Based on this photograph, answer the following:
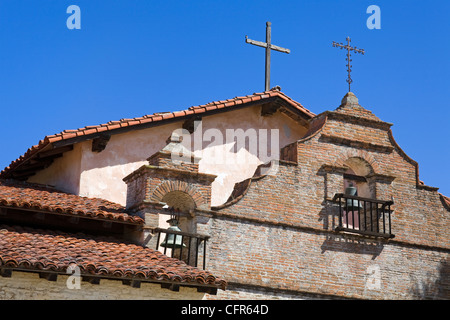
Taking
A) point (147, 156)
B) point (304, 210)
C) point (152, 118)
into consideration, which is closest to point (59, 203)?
point (147, 156)

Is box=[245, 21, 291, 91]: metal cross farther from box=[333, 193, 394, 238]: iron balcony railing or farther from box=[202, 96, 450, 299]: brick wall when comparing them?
box=[333, 193, 394, 238]: iron balcony railing

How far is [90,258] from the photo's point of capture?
1369 centimetres

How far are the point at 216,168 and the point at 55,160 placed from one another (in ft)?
12.8

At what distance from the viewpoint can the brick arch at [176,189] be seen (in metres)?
15.6

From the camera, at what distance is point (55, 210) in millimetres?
14883

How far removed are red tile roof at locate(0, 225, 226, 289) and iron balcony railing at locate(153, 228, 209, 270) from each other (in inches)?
17.4

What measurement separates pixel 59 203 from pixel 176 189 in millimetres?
2307

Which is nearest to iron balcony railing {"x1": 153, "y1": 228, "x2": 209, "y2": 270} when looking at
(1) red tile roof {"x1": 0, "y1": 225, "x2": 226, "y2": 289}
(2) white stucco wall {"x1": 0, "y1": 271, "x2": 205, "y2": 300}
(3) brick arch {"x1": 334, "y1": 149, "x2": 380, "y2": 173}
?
(1) red tile roof {"x1": 0, "y1": 225, "x2": 226, "y2": 289}

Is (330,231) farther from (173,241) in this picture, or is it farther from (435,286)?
(173,241)

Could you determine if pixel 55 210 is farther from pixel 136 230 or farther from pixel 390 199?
pixel 390 199

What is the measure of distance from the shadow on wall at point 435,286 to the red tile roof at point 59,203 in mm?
6239

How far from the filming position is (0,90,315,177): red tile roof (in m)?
17.4

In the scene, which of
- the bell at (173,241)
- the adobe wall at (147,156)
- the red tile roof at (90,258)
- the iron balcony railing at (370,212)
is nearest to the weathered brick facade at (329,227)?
the iron balcony railing at (370,212)
